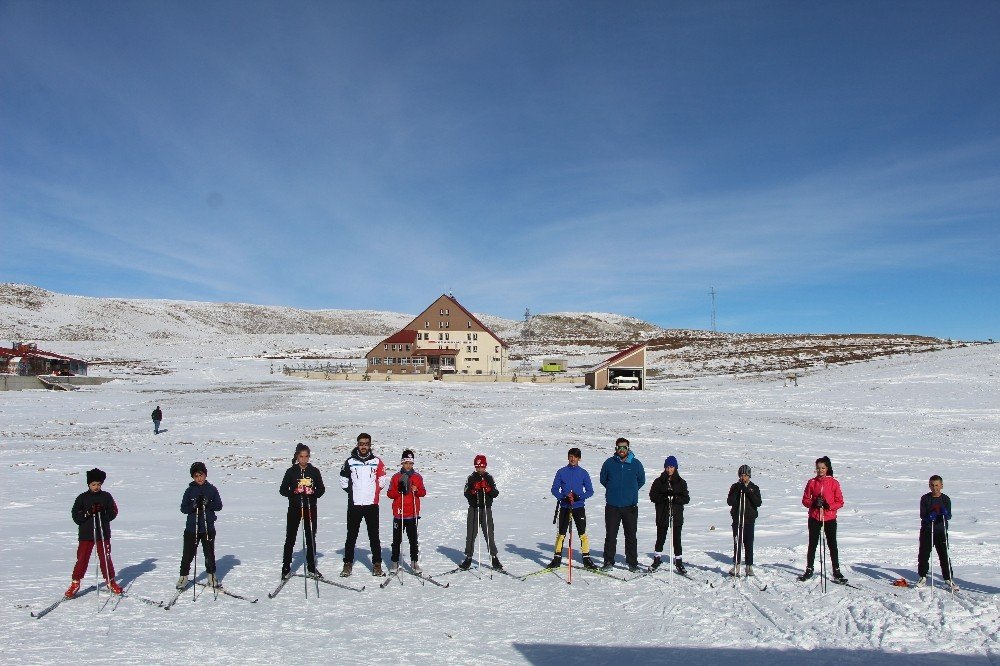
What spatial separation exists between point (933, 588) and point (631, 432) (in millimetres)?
24048

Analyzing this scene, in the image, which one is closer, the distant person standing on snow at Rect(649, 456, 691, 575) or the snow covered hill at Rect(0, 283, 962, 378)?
the distant person standing on snow at Rect(649, 456, 691, 575)

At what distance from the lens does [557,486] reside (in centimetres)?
1052

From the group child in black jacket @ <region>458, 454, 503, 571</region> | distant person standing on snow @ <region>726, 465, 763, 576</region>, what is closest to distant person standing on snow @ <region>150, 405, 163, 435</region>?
child in black jacket @ <region>458, 454, 503, 571</region>

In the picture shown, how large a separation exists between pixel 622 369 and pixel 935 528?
51954mm

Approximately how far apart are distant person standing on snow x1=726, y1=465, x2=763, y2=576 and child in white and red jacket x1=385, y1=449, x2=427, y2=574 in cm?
493

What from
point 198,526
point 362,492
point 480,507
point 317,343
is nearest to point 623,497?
point 480,507

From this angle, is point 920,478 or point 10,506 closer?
point 10,506

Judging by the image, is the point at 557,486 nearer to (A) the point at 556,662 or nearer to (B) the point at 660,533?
(B) the point at 660,533

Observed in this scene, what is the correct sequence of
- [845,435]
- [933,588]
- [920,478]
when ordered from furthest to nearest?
[845,435]
[920,478]
[933,588]

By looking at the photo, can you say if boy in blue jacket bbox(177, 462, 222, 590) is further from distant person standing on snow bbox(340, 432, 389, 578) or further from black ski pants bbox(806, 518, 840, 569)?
black ski pants bbox(806, 518, 840, 569)

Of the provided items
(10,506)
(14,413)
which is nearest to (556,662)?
(10,506)

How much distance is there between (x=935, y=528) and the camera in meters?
9.24

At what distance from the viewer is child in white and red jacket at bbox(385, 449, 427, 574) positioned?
32.9 ft

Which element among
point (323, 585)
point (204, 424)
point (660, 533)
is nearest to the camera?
point (323, 585)
